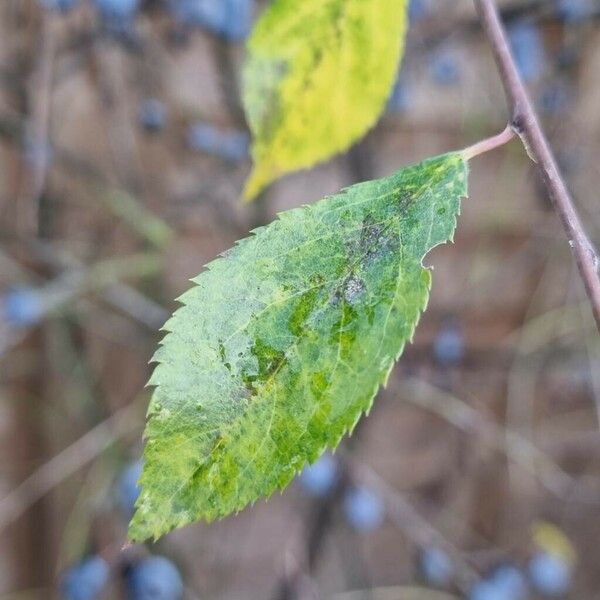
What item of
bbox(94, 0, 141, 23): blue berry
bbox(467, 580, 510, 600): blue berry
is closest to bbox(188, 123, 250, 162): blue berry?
bbox(94, 0, 141, 23): blue berry

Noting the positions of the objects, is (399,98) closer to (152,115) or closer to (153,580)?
(152,115)

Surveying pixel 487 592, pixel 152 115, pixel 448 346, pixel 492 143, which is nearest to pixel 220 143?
pixel 152 115

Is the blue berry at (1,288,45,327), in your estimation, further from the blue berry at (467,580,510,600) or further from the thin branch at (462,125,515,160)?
the thin branch at (462,125,515,160)

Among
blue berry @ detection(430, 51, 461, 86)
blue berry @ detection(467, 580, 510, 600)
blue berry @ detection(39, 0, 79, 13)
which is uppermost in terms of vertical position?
blue berry @ detection(39, 0, 79, 13)

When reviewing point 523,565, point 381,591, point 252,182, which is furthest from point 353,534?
point 252,182

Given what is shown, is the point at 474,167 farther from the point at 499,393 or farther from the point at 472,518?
the point at 472,518

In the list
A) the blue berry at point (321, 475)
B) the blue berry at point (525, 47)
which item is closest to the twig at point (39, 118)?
the blue berry at point (321, 475)
